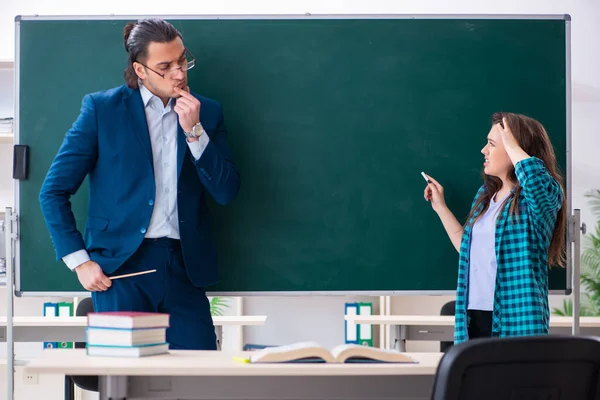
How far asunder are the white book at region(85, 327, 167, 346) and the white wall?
3931 millimetres

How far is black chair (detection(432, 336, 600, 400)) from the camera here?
1555 millimetres

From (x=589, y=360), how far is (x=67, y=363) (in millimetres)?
1154

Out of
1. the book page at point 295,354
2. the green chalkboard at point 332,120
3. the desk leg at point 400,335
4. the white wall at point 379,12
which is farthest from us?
the white wall at point 379,12

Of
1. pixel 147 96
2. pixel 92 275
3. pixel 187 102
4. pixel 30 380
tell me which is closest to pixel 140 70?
pixel 147 96

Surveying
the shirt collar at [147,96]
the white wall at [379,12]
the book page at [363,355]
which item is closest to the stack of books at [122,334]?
the book page at [363,355]

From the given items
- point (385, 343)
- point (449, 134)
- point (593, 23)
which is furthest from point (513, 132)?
point (593, 23)

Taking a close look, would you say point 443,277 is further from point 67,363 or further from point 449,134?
point 67,363

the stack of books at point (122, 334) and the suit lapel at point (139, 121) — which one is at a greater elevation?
the suit lapel at point (139, 121)

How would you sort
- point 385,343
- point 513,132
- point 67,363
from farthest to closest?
point 385,343 → point 513,132 → point 67,363

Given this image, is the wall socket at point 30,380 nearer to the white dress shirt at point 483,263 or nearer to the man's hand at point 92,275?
the man's hand at point 92,275

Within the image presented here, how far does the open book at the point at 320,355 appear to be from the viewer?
6.31 ft

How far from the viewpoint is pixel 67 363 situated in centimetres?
185

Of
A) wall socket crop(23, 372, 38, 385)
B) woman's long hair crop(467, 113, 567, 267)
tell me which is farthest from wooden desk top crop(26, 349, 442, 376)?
wall socket crop(23, 372, 38, 385)

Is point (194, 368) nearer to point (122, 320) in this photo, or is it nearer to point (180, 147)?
point (122, 320)
